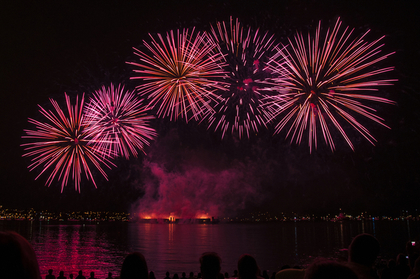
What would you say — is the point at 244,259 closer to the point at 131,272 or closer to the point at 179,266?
the point at 131,272

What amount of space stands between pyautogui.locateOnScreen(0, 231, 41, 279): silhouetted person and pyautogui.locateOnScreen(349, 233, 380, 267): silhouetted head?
337cm

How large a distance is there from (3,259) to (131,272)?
156 centimetres

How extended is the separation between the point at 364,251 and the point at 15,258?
3.54 m

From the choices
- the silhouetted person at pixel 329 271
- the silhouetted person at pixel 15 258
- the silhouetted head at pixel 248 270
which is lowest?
the silhouetted head at pixel 248 270

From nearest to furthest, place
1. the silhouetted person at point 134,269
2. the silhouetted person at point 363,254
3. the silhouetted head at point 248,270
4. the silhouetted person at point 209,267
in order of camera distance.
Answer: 1. the silhouetted person at point 134,269
2. the silhouetted person at point 363,254
3. the silhouetted head at point 248,270
4. the silhouetted person at point 209,267

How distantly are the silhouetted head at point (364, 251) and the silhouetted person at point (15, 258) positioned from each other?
3367 mm

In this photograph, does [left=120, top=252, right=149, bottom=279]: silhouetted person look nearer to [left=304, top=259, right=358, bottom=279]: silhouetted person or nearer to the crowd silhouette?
the crowd silhouette

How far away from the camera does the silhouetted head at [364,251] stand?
3658mm

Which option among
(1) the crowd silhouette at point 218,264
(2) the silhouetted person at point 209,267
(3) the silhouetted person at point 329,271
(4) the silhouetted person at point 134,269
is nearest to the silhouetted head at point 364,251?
(1) the crowd silhouette at point 218,264

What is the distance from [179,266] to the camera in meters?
30.7

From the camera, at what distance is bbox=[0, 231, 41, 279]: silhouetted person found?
1.84 metres

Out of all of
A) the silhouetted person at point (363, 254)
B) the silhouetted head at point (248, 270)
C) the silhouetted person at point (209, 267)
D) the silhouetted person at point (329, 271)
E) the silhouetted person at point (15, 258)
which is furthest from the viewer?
the silhouetted person at point (209, 267)

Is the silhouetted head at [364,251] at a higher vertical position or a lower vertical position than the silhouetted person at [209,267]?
higher

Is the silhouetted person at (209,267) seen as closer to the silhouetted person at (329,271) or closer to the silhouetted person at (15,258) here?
the silhouetted person at (329,271)
